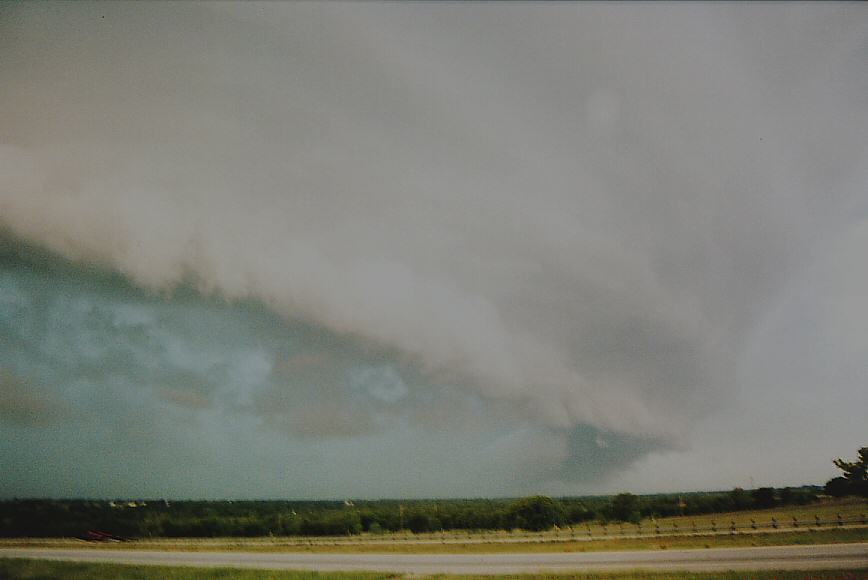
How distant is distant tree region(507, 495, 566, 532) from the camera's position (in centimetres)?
6538

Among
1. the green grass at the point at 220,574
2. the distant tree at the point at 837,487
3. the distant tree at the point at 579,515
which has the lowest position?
the distant tree at the point at 579,515

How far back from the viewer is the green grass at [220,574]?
928 inches

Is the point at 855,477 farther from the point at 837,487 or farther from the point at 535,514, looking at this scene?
the point at 535,514

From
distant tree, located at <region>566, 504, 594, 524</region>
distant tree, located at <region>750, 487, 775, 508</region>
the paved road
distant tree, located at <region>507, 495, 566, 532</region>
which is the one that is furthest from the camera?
distant tree, located at <region>750, 487, 775, 508</region>

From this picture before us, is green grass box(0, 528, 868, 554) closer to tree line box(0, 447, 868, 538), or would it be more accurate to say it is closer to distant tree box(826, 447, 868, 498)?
tree line box(0, 447, 868, 538)

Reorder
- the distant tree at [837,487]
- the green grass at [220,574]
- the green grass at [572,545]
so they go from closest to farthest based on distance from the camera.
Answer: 1. the green grass at [220,574]
2. the green grass at [572,545]
3. the distant tree at [837,487]

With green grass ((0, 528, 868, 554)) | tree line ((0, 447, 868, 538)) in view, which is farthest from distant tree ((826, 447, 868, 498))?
green grass ((0, 528, 868, 554))

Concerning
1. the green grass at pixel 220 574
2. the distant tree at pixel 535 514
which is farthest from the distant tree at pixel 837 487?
the green grass at pixel 220 574

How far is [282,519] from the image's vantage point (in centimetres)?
7738

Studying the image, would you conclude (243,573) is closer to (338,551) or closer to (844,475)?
(338,551)

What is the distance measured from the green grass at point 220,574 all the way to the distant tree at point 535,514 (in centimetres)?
4206

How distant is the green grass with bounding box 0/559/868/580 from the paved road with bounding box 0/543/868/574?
5.65 ft

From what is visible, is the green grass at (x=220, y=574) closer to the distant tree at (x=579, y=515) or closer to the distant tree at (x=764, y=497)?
the distant tree at (x=579, y=515)

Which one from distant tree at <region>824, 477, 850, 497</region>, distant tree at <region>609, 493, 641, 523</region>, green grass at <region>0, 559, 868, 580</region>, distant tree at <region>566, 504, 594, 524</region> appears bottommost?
distant tree at <region>566, 504, 594, 524</region>
